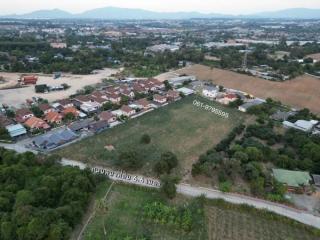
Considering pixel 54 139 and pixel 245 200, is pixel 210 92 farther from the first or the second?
pixel 245 200

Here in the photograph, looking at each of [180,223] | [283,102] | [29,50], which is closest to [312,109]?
[283,102]

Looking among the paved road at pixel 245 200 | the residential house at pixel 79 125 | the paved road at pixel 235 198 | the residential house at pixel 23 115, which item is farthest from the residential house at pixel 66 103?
the paved road at pixel 245 200

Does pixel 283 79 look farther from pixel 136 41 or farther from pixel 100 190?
pixel 136 41

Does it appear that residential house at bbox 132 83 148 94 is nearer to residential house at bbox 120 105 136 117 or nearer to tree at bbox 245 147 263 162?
residential house at bbox 120 105 136 117

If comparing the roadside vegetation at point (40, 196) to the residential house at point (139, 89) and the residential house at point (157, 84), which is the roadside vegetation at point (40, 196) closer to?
the residential house at point (139, 89)

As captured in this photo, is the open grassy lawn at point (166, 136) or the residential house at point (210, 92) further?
the residential house at point (210, 92)

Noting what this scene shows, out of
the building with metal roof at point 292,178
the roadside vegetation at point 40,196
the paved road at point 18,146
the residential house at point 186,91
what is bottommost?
the residential house at point 186,91

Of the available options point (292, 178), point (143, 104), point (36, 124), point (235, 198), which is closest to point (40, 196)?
point (235, 198)
